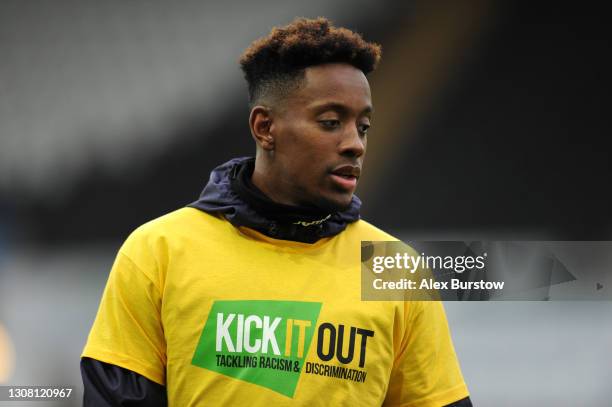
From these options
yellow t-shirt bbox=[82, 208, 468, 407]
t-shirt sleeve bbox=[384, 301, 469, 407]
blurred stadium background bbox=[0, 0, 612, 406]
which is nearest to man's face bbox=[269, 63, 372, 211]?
yellow t-shirt bbox=[82, 208, 468, 407]

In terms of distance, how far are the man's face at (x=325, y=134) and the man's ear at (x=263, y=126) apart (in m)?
0.02

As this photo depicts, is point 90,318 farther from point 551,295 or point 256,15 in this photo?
point 551,295

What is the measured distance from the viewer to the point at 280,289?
158cm

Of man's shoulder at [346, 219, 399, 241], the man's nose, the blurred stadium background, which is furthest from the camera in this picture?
the blurred stadium background

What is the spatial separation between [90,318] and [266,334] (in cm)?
123

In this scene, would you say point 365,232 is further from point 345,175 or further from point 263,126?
point 263,126

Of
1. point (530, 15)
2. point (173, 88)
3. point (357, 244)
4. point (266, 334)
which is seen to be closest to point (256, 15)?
point (173, 88)

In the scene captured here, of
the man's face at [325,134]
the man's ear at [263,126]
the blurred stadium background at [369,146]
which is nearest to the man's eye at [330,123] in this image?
the man's face at [325,134]

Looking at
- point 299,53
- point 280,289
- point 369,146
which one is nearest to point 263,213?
point 280,289

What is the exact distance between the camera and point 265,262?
5.24 ft

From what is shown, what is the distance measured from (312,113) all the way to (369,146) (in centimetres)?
117

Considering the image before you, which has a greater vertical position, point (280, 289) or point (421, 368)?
point (280, 289)

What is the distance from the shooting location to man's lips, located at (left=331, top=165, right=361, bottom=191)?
1594 mm

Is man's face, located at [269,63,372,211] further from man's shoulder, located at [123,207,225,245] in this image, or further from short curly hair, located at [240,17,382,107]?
man's shoulder, located at [123,207,225,245]
